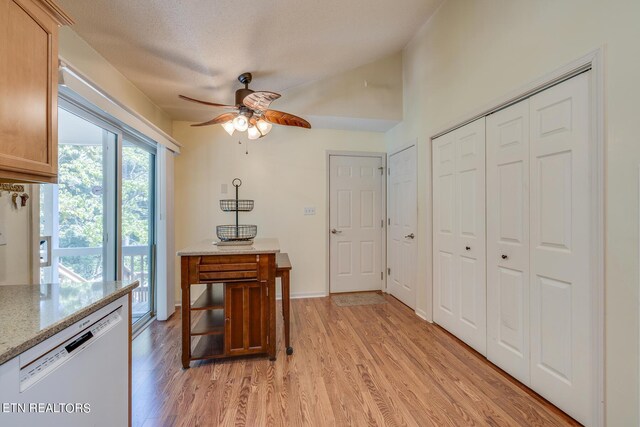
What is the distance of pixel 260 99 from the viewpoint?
1967 millimetres

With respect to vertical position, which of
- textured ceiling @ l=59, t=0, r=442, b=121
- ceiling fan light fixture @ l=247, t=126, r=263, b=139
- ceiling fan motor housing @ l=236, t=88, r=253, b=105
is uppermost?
textured ceiling @ l=59, t=0, r=442, b=121

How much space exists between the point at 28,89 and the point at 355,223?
3.26 meters

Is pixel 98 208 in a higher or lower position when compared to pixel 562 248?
higher

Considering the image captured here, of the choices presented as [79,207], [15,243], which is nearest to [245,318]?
[15,243]

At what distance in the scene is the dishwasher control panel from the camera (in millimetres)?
773

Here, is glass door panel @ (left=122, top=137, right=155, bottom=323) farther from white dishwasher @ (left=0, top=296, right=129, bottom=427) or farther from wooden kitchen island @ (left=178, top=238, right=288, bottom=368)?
white dishwasher @ (left=0, top=296, right=129, bottom=427)

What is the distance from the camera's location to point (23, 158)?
3.52ft

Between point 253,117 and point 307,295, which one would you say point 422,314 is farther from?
point 253,117

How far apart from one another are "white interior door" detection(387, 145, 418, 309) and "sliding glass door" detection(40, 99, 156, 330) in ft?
9.47

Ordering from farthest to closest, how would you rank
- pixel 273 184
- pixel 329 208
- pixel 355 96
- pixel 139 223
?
pixel 329 208, pixel 273 184, pixel 355 96, pixel 139 223

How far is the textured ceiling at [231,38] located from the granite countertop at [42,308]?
1.53 metres

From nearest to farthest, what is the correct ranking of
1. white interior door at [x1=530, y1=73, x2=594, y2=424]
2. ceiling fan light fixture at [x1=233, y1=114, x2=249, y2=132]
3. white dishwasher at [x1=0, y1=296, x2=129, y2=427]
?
white dishwasher at [x1=0, y1=296, x2=129, y2=427] < white interior door at [x1=530, y1=73, x2=594, y2=424] < ceiling fan light fixture at [x1=233, y1=114, x2=249, y2=132]

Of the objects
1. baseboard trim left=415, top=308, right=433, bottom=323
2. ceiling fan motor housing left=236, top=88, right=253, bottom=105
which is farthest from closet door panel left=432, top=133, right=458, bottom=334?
ceiling fan motor housing left=236, top=88, right=253, bottom=105

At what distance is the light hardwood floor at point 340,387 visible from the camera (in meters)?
1.55
